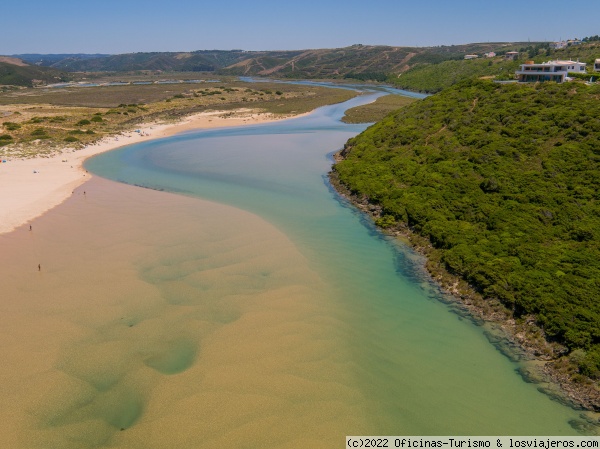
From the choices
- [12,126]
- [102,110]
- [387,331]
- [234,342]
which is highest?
[102,110]

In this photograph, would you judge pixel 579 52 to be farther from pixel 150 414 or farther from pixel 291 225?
pixel 150 414

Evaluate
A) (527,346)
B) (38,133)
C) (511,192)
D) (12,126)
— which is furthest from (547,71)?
(12,126)

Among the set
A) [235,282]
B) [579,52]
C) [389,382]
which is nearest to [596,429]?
[389,382]

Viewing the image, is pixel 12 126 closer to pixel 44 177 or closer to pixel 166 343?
pixel 44 177

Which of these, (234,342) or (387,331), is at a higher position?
(234,342)

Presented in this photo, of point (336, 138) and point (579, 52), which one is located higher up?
point (579, 52)

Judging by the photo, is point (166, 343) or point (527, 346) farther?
point (166, 343)
